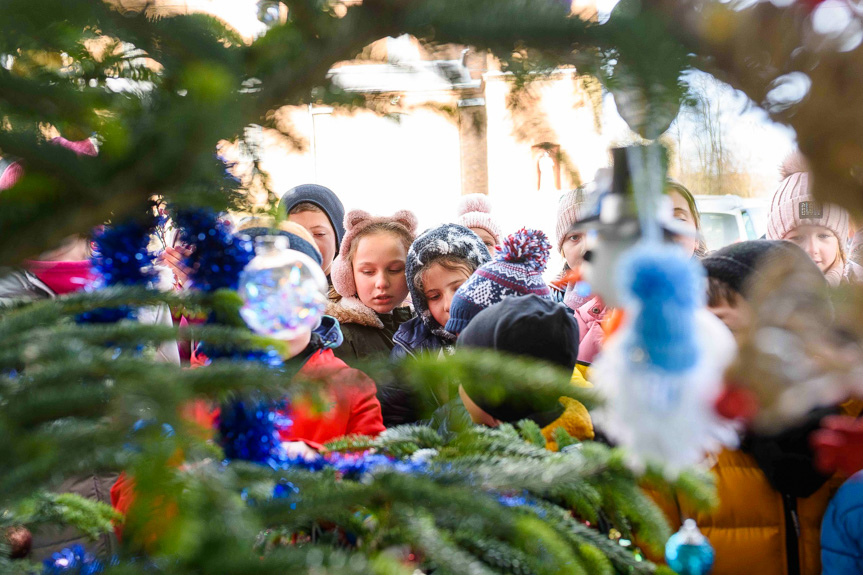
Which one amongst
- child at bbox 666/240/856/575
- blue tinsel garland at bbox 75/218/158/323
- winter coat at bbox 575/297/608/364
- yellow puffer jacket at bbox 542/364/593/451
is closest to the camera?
blue tinsel garland at bbox 75/218/158/323

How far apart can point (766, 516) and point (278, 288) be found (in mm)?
1310

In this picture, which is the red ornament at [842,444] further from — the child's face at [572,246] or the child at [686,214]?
the child's face at [572,246]

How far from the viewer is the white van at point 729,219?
78 cm

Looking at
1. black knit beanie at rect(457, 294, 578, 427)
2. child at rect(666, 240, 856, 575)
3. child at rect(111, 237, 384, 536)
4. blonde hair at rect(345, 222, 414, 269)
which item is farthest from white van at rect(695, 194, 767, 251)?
blonde hair at rect(345, 222, 414, 269)

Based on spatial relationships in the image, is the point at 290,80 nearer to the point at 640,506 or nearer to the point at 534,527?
the point at 534,527

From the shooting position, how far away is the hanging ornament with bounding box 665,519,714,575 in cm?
144

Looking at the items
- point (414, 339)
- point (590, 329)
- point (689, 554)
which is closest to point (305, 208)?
point (414, 339)

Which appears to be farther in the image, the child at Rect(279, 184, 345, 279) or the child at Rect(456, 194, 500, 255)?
the child at Rect(456, 194, 500, 255)

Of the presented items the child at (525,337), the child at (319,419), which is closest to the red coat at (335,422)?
the child at (319,419)

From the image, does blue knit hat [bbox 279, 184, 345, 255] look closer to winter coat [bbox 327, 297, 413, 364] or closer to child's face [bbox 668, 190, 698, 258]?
winter coat [bbox 327, 297, 413, 364]

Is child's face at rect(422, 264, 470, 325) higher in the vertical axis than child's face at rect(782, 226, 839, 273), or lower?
lower

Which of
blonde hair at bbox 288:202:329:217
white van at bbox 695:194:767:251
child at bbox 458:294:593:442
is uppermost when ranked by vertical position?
blonde hair at bbox 288:202:329:217

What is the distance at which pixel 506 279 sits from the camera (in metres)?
2.11

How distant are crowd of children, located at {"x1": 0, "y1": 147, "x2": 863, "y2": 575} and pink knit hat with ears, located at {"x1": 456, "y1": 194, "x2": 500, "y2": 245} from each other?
21.7 inches
